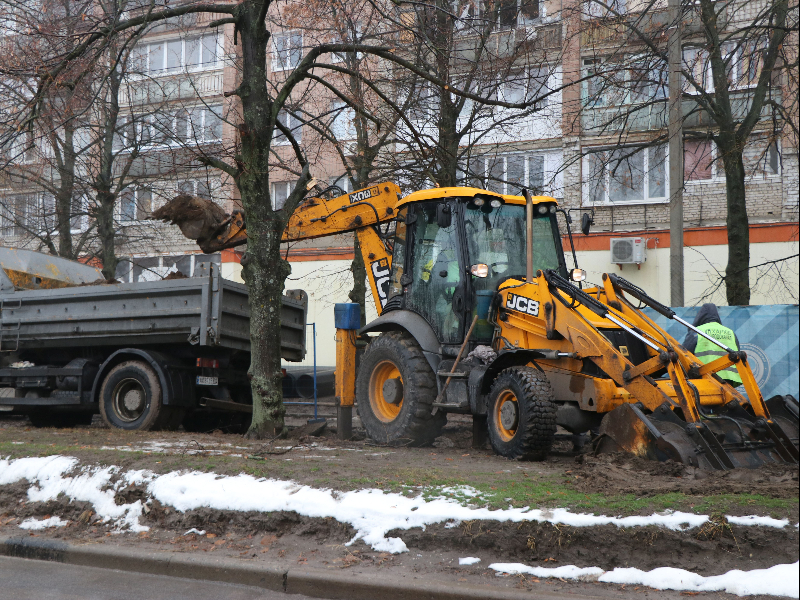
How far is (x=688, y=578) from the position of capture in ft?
15.5

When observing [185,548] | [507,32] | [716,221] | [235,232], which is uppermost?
[507,32]

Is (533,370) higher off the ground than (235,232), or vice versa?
(235,232)

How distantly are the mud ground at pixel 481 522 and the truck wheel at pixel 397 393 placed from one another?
2.90ft

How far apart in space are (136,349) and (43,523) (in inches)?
204

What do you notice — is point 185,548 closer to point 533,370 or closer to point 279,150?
point 533,370

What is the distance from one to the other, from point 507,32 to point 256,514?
11000mm

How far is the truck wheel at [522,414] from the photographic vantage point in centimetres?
788

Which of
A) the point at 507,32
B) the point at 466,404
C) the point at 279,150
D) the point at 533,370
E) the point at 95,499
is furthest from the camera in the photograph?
the point at 279,150

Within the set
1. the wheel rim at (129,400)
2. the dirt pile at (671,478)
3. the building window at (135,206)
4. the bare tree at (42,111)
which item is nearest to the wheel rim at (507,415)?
the dirt pile at (671,478)

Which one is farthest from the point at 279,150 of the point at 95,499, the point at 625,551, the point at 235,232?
the point at 625,551

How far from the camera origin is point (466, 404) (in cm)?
903

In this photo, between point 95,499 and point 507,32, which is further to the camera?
point 507,32

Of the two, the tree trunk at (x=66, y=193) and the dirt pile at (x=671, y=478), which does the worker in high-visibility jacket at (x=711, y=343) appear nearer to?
the dirt pile at (x=671, y=478)

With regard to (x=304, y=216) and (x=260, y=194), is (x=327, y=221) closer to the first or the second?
(x=304, y=216)
